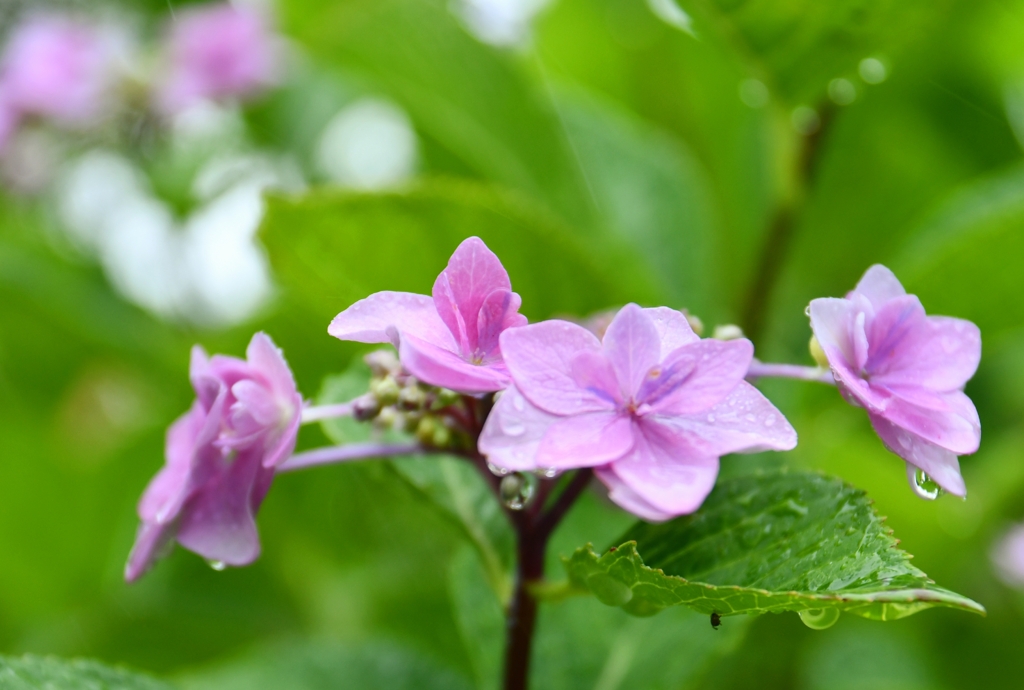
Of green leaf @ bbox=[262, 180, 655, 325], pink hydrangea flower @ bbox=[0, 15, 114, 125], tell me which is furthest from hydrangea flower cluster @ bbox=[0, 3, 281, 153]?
green leaf @ bbox=[262, 180, 655, 325]

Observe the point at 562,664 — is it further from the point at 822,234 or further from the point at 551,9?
the point at 551,9

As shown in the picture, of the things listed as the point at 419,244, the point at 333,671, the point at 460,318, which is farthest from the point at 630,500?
the point at 333,671

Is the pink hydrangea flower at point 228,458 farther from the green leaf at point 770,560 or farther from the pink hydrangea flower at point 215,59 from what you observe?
the pink hydrangea flower at point 215,59

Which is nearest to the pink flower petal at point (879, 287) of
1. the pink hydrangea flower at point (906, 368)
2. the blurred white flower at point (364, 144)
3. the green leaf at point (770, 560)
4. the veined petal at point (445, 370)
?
the pink hydrangea flower at point (906, 368)

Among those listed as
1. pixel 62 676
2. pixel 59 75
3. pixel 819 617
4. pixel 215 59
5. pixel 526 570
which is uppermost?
pixel 819 617

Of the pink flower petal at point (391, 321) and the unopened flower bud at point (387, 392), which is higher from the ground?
the pink flower petal at point (391, 321)

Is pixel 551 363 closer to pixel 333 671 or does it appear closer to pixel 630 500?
pixel 630 500

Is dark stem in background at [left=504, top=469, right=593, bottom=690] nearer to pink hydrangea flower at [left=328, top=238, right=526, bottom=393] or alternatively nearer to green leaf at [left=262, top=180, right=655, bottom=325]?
pink hydrangea flower at [left=328, top=238, right=526, bottom=393]
